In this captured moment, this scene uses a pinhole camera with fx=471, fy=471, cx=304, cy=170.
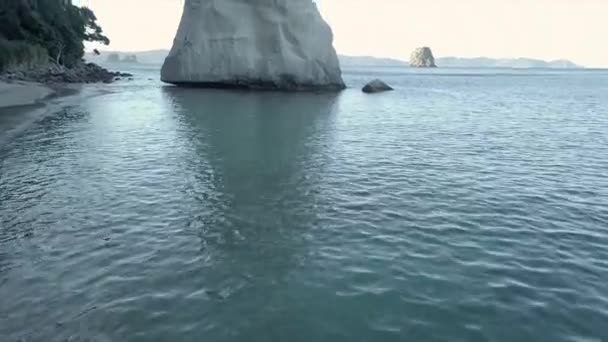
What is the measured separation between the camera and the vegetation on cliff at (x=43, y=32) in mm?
60713

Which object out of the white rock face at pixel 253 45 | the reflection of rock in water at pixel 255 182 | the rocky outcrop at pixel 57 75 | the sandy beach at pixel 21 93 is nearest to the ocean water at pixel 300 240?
the reflection of rock in water at pixel 255 182

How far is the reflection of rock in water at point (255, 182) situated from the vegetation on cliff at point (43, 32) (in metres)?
33.6

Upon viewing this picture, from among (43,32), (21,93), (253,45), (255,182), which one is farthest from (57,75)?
(255,182)

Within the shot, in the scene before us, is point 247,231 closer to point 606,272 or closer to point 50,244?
point 50,244

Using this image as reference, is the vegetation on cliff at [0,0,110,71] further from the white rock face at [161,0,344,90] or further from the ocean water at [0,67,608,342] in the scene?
the ocean water at [0,67,608,342]

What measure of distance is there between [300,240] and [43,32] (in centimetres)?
7396

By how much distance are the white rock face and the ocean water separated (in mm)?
33552

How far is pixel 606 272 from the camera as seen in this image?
1137 centimetres

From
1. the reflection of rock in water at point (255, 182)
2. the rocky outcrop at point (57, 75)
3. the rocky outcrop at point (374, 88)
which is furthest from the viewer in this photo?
the rocky outcrop at point (374, 88)

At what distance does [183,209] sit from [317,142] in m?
14.0

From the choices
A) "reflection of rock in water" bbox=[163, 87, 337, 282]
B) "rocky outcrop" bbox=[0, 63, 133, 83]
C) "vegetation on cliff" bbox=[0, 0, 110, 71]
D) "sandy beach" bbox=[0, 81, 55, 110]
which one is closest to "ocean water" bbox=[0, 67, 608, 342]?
"reflection of rock in water" bbox=[163, 87, 337, 282]

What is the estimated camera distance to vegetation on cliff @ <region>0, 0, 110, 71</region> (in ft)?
199

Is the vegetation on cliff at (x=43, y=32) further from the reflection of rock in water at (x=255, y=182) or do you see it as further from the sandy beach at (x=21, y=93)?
the reflection of rock in water at (x=255, y=182)

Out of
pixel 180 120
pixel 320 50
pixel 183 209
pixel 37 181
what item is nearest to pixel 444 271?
pixel 183 209
